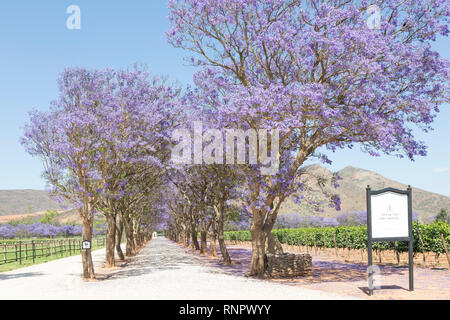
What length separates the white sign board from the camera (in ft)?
43.0

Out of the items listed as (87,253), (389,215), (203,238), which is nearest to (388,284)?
(389,215)

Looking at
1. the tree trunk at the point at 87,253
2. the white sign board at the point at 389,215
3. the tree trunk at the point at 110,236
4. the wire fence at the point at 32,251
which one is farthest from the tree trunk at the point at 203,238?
the white sign board at the point at 389,215

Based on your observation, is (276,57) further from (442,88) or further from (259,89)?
(442,88)

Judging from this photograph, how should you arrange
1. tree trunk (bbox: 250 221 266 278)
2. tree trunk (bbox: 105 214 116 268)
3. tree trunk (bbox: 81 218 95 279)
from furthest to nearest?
1. tree trunk (bbox: 105 214 116 268)
2. tree trunk (bbox: 250 221 266 278)
3. tree trunk (bbox: 81 218 95 279)

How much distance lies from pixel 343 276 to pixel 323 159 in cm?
501

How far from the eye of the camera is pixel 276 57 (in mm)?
18969

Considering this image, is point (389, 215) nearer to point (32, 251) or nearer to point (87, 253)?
point (87, 253)

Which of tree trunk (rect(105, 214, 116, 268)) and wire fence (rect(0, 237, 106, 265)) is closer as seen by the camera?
tree trunk (rect(105, 214, 116, 268))

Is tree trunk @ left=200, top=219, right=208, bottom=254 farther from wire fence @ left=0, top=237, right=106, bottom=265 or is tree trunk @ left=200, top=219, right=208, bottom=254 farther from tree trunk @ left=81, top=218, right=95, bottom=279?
tree trunk @ left=81, top=218, right=95, bottom=279

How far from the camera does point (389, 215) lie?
521 inches

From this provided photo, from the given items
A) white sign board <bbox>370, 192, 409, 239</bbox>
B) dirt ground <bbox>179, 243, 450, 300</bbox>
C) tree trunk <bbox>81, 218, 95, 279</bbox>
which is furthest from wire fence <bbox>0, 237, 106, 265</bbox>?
white sign board <bbox>370, 192, 409, 239</bbox>
